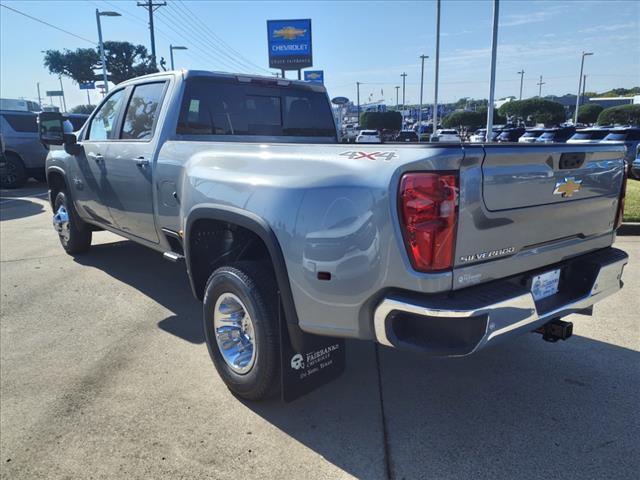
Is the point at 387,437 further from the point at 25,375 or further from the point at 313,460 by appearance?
the point at 25,375

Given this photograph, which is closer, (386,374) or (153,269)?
(386,374)

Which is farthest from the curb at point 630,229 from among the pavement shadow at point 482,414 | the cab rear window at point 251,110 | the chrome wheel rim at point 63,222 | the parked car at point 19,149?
the parked car at point 19,149

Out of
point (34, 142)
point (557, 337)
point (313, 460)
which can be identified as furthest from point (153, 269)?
point (34, 142)

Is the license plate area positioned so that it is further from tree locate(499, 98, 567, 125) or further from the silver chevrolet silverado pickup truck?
tree locate(499, 98, 567, 125)

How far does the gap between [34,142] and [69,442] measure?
528 inches

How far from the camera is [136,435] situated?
2.78 meters

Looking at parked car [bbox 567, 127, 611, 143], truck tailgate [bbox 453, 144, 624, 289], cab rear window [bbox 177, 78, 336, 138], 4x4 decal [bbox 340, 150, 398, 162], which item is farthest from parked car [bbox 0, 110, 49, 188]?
parked car [bbox 567, 127, 611, 143]

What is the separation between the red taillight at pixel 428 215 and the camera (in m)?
2.06

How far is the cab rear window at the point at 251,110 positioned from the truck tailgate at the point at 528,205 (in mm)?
2627

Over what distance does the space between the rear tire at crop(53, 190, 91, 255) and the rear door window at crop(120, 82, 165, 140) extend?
1857 millimetres

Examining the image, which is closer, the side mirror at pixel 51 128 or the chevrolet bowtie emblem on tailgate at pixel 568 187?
the chevrolet bowtie emblem on tailgate at pixel 568 187

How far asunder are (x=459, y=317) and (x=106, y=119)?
175 inches

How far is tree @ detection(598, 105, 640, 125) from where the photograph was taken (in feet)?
141

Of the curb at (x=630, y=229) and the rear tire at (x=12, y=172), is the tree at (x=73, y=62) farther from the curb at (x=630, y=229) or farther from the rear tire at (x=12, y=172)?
the curb at (x=630, y=229)
